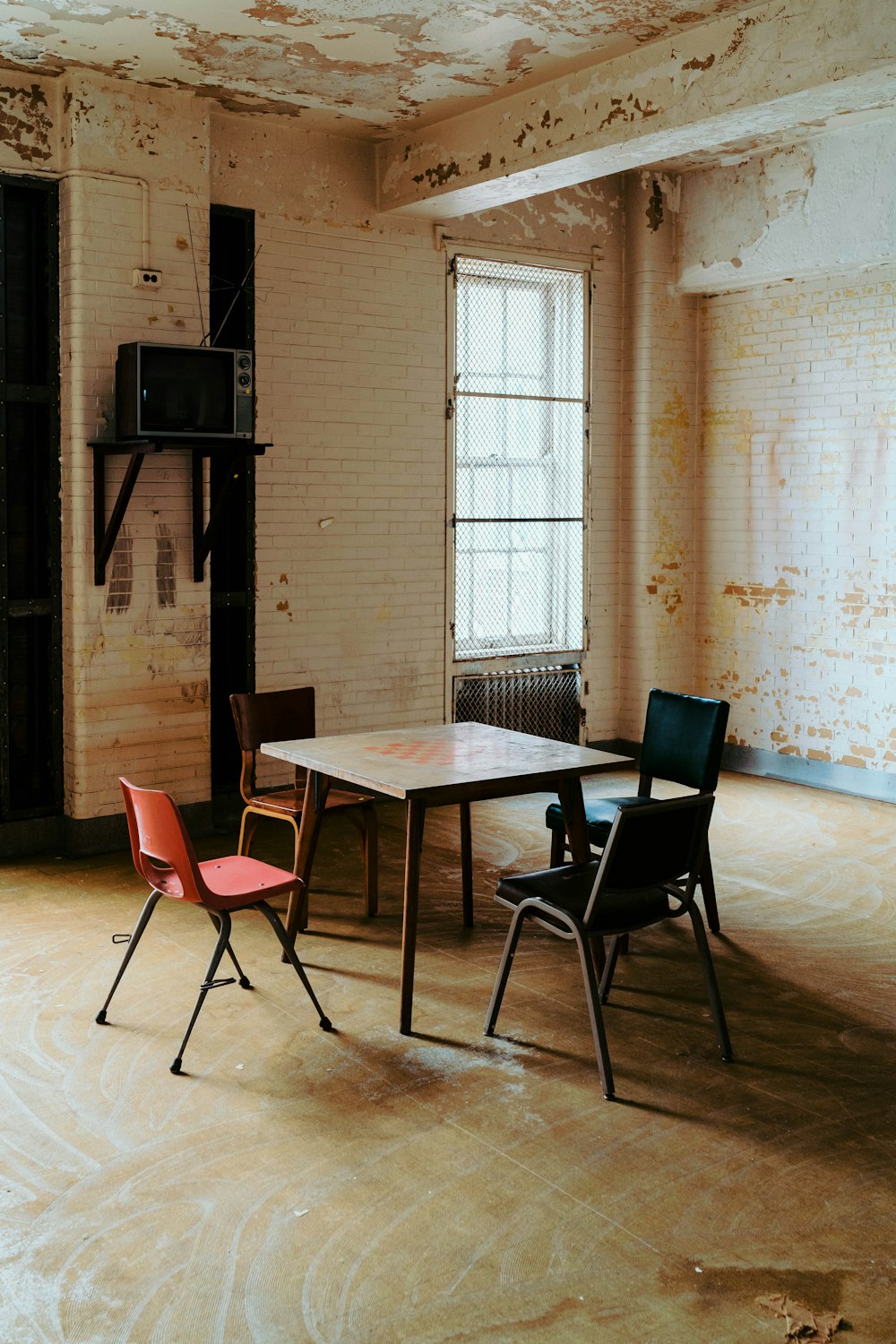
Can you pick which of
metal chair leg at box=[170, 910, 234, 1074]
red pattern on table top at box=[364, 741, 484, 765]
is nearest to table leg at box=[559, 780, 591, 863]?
red pattern on table top at box=[364, 741, 484, 765]

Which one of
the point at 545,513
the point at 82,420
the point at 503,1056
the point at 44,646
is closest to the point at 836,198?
the point at 545,513

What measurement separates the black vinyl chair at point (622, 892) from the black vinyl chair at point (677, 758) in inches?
36.3

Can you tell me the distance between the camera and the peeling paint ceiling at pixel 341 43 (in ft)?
16.6

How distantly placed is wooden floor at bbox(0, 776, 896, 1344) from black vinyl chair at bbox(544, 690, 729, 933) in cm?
41

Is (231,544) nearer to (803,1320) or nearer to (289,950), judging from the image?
(289,950)

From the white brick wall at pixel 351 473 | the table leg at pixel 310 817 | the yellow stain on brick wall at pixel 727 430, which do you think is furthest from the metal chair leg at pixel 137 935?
the yellow stain on brick wall at pixel 727 430

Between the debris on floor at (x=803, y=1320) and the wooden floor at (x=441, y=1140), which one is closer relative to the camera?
the debris on floor at (x=803, y=1320)

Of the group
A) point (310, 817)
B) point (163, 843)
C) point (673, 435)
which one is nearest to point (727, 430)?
point (673, 435)

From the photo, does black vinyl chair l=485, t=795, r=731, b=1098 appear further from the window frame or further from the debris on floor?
the window frame

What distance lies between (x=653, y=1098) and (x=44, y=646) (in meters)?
3.92

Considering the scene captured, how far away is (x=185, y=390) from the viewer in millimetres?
5863

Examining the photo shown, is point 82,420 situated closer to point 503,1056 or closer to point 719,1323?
point 503,1056

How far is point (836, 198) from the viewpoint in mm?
7129

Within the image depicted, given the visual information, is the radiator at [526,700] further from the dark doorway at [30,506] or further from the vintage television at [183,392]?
the dark doorway at [30,506]
